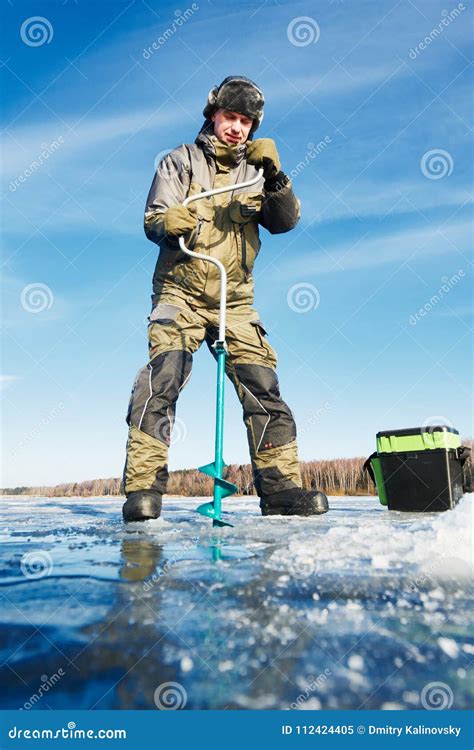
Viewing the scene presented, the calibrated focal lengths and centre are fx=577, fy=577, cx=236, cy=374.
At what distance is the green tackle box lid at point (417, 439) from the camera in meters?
4.10

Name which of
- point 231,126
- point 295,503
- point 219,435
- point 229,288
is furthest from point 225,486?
point 231,126

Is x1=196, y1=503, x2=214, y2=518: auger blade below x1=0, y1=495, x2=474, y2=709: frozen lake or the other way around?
the other way around

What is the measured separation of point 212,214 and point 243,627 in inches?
119

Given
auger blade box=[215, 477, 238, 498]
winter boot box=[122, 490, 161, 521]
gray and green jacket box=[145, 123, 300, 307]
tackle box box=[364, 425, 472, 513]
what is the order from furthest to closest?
1. tackle box box=[364, 425, 472, 513]
2. gray and green jacket box=[145, 123, 300, 307]
3. winter boot box=[122, 490, 161, 521]
4. auger blade box=[215, 477, 238, 498]

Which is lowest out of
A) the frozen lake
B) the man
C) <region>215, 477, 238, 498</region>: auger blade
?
the frozen lake

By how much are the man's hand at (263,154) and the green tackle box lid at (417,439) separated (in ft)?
6.87

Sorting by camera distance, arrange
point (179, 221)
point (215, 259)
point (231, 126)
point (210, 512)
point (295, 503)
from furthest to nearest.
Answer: point (231, 126) → point (295, 503) → point (215, 259) → point (179, 221) → point (210, 512)

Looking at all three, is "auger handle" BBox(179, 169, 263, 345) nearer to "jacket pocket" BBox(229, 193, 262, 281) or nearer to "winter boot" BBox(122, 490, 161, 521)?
"jacket pocket" BBox(229, 193, 262, 281)

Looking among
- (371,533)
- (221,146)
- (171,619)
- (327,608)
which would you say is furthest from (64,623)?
(221,146)

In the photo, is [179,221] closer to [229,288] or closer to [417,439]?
[229,288]

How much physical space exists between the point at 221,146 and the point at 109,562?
2935 mm

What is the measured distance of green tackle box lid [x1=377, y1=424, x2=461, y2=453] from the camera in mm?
4102

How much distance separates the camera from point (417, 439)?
164 inches

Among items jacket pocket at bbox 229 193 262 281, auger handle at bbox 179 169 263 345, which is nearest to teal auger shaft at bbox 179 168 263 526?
auger handle at bbox 179 169 263 345
